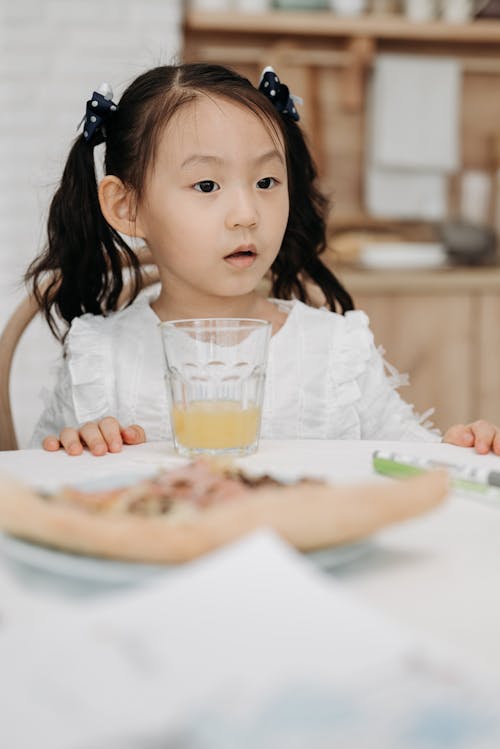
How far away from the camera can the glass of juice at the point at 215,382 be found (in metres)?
0.88

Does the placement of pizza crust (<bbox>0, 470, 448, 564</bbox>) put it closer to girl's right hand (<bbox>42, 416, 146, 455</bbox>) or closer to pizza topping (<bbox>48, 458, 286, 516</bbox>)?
pizza topping (<bbox>48, 458, 286, 516</bbox>)

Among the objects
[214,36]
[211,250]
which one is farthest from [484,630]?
[214,36]

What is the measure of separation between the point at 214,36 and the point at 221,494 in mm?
2677

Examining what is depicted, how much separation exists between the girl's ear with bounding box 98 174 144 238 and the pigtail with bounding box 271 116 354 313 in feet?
0.97

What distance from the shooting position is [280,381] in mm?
1361

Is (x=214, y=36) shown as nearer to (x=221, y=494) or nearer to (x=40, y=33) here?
(x=40, y=33)

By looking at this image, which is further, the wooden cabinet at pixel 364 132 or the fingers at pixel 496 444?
the wooden cabinet at pixel 364 132

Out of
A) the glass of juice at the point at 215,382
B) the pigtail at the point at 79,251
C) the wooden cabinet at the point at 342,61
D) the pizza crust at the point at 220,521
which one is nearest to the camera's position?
the pizza crust at the point at 220,521

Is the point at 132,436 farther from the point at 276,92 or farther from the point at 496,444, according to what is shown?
the point at 276,92

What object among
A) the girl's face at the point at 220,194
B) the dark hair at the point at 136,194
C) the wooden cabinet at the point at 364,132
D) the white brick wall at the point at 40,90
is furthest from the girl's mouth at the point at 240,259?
the white brick wall at the point at 40,90

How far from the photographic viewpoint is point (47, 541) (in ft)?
1.54

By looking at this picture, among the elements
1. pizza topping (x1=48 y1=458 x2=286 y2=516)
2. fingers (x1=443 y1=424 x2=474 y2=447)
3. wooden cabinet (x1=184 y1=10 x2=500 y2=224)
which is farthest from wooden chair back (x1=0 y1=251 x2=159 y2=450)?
wooden cabinet (x1=184 y1=10 x2=500 y2=224)

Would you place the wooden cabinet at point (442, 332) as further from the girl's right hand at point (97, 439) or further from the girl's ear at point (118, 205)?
the girl's right hand at point (97, 439)

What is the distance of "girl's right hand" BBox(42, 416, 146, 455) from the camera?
918 millimetres
